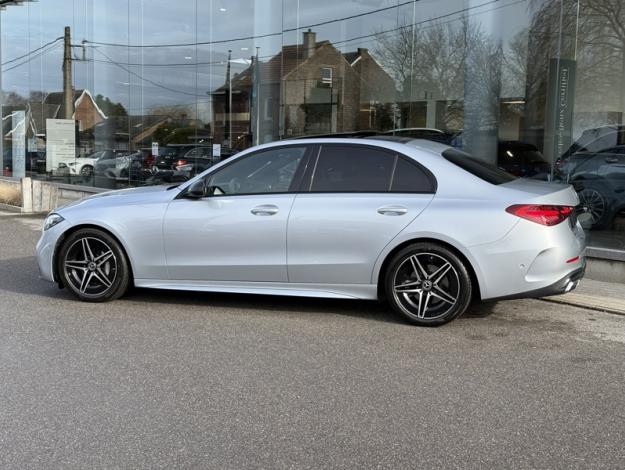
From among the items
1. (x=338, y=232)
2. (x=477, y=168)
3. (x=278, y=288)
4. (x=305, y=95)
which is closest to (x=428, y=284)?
(x=338, y=232)

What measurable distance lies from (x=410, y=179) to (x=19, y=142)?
59.9ft

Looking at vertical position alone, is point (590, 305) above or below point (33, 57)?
below

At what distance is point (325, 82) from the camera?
12.6 m

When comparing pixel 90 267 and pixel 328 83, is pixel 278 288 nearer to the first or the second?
pixel 90 267

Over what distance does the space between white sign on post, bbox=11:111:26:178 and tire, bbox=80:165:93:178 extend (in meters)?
3.71

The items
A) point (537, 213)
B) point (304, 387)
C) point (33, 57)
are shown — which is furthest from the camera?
point (33, 57)

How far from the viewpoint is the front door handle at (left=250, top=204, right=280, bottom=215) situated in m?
5.93

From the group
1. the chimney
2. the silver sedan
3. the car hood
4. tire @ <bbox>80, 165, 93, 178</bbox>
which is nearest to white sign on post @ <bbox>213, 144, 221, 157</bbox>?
the chimney

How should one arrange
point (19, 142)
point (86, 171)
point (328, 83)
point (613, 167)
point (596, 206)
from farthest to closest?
point (19, 142) < point (86, 171) < point (328, 83) < point (613, 167) < point (596, 206)

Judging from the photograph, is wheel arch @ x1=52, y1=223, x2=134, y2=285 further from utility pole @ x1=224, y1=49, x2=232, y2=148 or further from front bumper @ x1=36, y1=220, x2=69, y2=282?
utility pole @ x1=224, y1=49, x2=232, y2=148

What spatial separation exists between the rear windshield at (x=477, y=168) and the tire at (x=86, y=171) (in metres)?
13.5

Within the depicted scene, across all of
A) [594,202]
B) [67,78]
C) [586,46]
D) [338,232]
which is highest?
[67,78]

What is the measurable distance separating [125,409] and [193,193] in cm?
265

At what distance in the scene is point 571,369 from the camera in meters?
4.72
